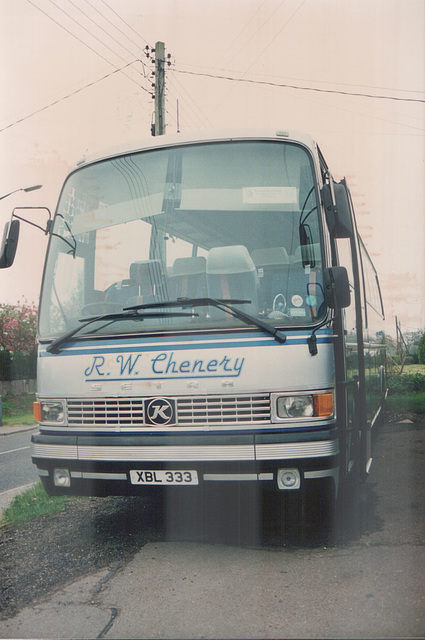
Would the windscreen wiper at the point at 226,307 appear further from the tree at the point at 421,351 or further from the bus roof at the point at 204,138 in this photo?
the tree at the point at 421,351

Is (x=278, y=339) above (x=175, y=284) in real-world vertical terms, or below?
below

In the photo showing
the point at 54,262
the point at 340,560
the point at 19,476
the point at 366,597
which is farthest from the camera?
the point at 19,476

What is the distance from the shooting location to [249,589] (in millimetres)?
4289

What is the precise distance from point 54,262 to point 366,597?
3548 mm

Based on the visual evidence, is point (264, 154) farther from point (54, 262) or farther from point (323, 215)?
point (54, 262)

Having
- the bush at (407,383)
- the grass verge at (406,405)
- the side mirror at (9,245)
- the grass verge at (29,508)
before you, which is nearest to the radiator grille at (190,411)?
the side mirror at (9,245)

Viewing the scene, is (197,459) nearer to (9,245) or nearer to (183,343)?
(183,343)

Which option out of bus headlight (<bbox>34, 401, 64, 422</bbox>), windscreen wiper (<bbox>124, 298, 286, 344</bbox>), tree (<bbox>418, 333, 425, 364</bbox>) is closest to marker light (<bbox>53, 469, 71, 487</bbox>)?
bus headlight (<bbox>34, 401, 64, 422</bbox>)

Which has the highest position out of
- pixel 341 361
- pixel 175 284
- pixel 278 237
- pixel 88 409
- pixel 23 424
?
pixel 278 237

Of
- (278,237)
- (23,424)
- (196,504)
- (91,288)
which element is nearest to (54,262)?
(91,288)

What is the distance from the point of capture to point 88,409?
5.32 m

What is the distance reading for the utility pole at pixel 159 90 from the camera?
18.3m

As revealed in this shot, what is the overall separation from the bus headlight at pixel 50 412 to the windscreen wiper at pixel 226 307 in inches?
37.5

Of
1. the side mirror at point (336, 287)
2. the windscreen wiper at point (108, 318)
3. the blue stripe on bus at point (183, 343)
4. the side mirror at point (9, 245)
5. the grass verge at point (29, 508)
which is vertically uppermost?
the side mirror at point (9, 245)
